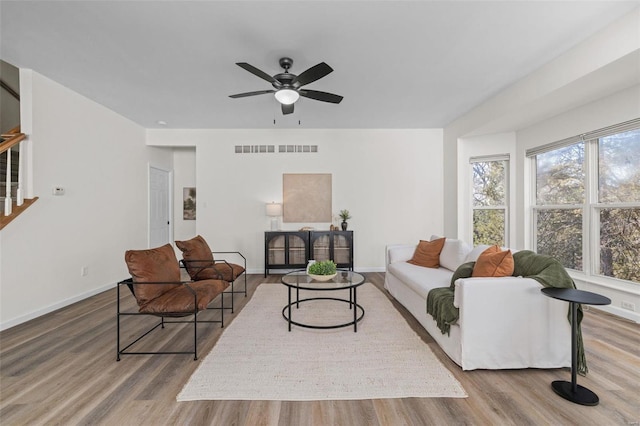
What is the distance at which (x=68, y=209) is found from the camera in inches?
140

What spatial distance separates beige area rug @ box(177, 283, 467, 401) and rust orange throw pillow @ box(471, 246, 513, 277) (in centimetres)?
81

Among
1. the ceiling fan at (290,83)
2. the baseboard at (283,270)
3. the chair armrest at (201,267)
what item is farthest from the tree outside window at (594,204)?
the chair armrest at (201,267)

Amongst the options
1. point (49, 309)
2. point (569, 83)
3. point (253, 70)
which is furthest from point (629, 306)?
point (49, 309)

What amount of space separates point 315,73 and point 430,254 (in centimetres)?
262

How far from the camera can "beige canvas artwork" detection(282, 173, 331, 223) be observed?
210 inches

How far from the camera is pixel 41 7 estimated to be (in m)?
2.09

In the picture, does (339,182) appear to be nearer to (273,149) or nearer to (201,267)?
(273,149)

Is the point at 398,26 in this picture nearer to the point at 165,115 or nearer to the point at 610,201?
the point at 610,201

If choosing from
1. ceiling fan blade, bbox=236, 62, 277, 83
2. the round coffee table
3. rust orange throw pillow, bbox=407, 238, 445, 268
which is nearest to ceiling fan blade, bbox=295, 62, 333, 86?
ceiling fan blade, bbox=236, 62, 277, 83

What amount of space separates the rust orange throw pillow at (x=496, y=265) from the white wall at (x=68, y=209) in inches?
183

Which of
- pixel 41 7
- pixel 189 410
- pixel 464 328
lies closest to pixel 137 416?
pixel 189 410

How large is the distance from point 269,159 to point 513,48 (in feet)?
13.1

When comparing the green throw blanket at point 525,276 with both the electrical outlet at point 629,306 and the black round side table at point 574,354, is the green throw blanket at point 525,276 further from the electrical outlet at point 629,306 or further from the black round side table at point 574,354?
the electrical outlet at point 629,306

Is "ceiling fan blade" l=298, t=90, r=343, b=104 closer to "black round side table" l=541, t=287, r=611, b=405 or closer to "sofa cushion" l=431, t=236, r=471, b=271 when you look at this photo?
"sofa cushion" l=431, t=236, r=471, b=271
